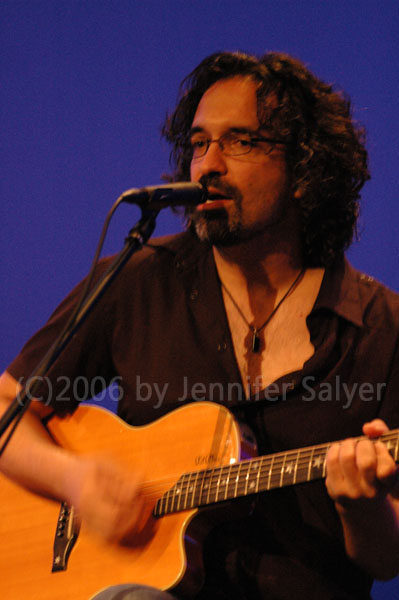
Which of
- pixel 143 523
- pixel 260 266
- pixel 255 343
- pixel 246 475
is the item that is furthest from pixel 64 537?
pixel 260 266

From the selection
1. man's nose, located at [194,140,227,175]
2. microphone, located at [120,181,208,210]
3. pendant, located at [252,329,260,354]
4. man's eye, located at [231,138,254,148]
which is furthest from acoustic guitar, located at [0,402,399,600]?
man's eye, located at [231,138,254,148]

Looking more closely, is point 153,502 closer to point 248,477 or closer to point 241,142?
point 248,477

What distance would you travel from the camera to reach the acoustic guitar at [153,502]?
1636 mm

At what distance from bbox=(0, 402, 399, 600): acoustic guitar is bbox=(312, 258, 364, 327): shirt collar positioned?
0.44m

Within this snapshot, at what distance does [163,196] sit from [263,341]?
2.32ft

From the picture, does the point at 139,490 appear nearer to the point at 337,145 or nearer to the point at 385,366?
the point at 385,366

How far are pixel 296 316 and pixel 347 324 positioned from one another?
0.16m

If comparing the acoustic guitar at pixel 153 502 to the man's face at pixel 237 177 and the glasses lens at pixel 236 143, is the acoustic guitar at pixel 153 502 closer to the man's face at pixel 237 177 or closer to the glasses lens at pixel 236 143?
the man's face at pixel 237 177

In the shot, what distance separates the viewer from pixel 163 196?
1456 mm

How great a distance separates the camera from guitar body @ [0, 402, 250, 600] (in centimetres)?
169

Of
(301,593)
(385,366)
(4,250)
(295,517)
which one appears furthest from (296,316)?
(4,250)

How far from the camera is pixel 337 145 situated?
2.31 meters

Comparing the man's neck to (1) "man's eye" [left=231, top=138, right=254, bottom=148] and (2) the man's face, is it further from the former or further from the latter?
(1) "man's eye" [left=231, top=138, right=254, bottom=148]

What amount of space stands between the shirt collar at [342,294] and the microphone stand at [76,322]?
2.29 feet
